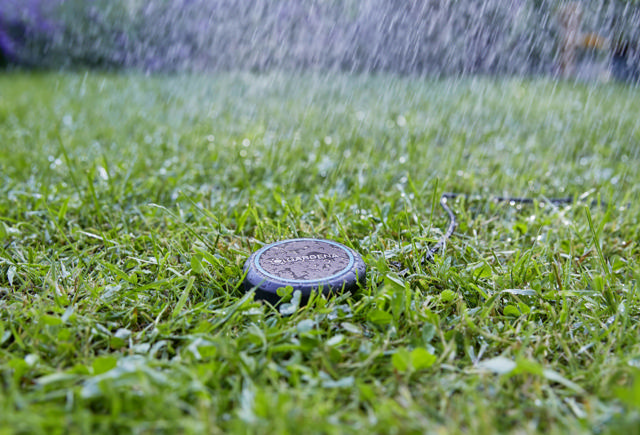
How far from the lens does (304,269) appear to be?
146 centimetres

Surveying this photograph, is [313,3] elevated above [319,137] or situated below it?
above

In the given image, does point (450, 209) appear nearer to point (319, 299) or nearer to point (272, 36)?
point (319, 299)

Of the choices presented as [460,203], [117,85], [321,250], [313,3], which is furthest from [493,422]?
[313,3]

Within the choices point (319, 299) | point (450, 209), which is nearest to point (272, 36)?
point (450, 209)

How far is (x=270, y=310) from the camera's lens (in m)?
1.37

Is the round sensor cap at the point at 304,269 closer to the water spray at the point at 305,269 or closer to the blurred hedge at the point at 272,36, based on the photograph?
the water spray at the point at 305,269

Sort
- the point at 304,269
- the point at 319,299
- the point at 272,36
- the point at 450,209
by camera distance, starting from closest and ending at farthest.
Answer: the point at 319,299 < the point at 304,269 < the point at 450,209 < the point at 272,36

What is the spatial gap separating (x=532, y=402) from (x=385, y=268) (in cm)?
54

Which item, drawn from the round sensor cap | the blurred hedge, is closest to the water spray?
the round sensor cap

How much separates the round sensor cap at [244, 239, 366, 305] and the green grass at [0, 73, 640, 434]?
5cm

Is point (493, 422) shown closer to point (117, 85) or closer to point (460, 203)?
point (460, 203)

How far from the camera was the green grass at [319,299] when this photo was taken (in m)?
1.03

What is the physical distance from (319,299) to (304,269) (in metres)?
0.14

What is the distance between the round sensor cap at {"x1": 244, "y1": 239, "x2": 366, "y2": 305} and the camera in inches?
54.2
